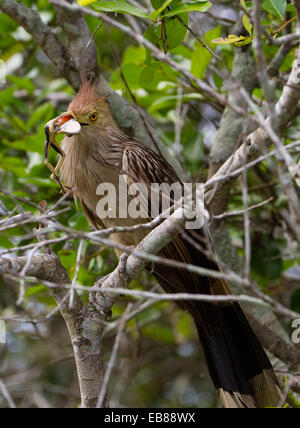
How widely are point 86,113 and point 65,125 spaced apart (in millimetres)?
382

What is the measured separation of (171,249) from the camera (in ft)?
10.4

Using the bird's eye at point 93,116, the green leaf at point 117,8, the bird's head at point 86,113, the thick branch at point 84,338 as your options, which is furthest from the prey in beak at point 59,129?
the green leaf at point 117,8

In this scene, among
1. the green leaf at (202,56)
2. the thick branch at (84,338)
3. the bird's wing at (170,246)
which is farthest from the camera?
the green leaf at (202,56)

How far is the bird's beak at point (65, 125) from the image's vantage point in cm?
286

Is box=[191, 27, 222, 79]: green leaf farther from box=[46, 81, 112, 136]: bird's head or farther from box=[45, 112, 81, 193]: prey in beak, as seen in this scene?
box=[45, 112, 81, 193]: prey in beak

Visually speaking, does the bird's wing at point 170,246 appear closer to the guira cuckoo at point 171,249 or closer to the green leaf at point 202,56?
the guira cuckoo at point 171,249

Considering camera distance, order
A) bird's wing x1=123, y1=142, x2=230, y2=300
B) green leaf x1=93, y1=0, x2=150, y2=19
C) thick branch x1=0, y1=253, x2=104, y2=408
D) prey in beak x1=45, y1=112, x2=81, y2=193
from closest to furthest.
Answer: green leaf x1=93, y1=0, x2=150, y2=19 < thick branch x1=0, y1=253, x2=104, y2=408 < prey in beak x1=45, y1=112, x2=81, y2=193 < bird's wing x1=123, y1=142, x2=230, y2=300

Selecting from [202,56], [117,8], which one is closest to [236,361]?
[202,56]

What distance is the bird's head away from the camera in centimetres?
302

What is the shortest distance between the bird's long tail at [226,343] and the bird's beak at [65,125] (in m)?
0.83

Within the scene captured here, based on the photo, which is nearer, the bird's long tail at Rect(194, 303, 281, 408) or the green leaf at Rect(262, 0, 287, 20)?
the green leaf at Rect(262, 0, 287, 20)

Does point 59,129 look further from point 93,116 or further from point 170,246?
point 170,246

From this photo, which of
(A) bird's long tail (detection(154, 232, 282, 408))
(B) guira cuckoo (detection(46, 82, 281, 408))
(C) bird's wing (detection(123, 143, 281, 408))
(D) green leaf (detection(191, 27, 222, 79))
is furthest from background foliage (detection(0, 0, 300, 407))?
(A) bird's long tail (detection(154, 232, 282, 408))
